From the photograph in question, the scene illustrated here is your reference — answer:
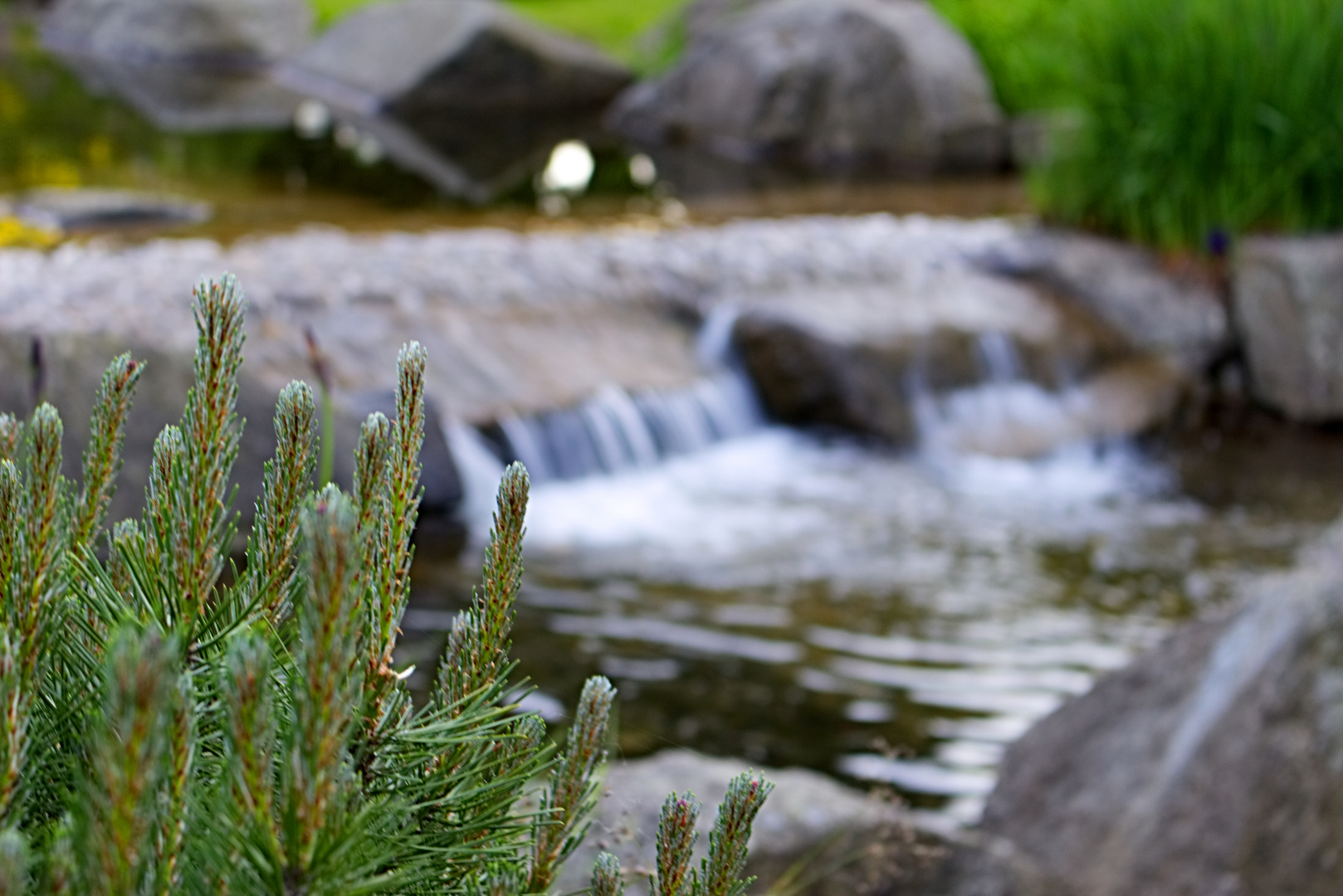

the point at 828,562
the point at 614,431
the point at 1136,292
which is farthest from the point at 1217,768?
the point at 1136,292

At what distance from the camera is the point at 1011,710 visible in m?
4.51

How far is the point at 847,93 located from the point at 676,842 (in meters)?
13.6

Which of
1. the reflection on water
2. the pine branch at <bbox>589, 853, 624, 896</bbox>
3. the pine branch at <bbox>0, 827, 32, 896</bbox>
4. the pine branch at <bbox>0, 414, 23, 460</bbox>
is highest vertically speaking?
the pine branch at <bbox>0, 414, 23, 460</bbox>

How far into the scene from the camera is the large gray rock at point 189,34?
1886 cm

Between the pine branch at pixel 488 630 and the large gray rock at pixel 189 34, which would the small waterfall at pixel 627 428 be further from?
the large gray rock at pixel 189 34

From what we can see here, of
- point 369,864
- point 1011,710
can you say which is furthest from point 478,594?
point 1011,710

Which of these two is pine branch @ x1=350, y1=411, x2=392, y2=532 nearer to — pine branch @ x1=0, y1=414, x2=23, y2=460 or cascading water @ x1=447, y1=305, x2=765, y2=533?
pine branch @ x1=0, y1=414, x2=23, y2=460

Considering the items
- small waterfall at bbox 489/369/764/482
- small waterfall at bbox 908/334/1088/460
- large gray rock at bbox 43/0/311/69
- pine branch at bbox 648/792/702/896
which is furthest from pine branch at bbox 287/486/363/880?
large gray rock at bbox 43/0/311/69

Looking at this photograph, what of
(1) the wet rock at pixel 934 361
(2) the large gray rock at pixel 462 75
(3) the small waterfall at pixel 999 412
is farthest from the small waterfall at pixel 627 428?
(2) the large gray rock at pixel 462 75

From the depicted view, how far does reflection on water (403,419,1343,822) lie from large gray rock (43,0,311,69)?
14.0 meters

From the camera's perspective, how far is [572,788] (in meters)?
0.96

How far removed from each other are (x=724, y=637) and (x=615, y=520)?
4.36ft

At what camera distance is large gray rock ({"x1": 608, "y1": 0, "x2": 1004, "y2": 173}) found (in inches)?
536

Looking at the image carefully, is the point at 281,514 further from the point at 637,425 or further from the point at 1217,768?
the point at 637,425
